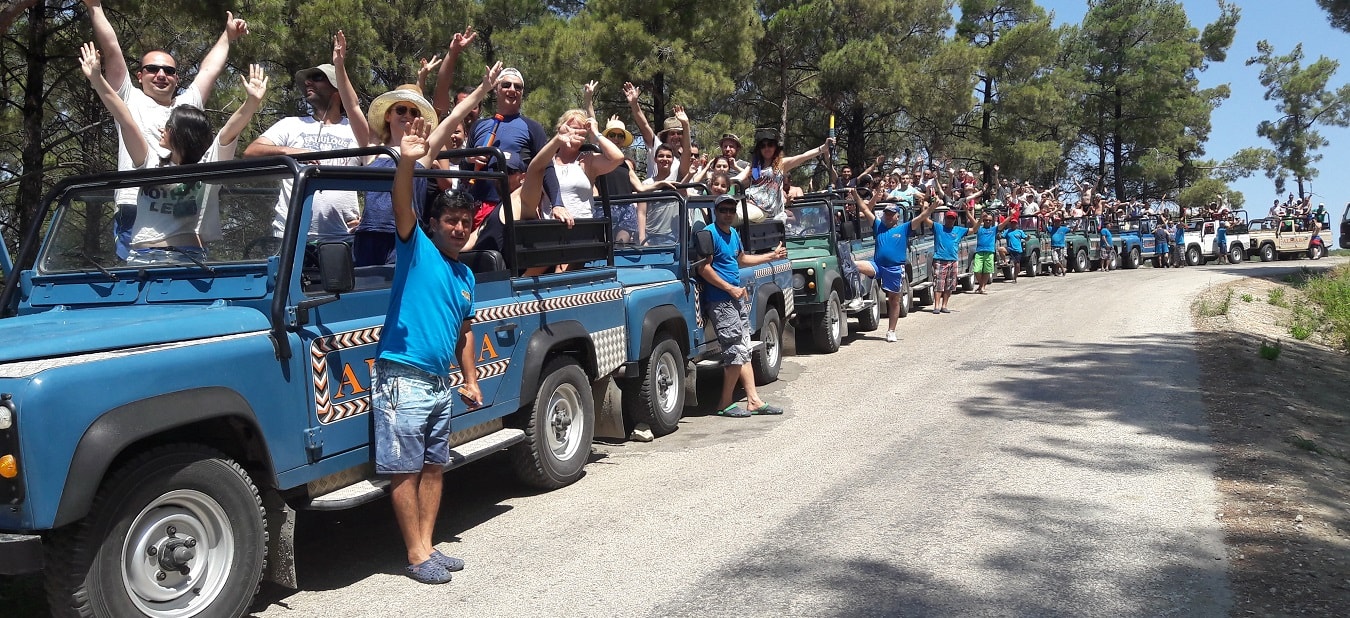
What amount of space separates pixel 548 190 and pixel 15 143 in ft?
38.9

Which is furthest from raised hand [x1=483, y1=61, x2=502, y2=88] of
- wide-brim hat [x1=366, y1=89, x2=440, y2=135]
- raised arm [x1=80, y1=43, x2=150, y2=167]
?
raised arm [x1=80, y1=43, x2=150, y2=167]

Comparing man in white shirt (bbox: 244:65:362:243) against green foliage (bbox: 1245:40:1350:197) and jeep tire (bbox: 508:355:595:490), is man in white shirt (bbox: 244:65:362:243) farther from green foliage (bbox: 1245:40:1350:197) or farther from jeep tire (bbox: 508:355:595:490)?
green foliage (bbox: 1245:40:1350:197)

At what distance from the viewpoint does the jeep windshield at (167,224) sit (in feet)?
16.1

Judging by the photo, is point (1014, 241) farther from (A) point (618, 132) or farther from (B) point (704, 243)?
(B) point (704, 243)

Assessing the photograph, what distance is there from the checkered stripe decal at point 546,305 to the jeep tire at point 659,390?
83 centimetres

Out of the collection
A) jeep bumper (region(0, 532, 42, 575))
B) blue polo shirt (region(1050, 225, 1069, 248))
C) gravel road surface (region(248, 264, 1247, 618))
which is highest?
blue polo shirt (region(1050, 225, 1069, 248))

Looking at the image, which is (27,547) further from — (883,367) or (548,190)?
(883,367)

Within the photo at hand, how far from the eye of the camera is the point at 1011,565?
504 cm

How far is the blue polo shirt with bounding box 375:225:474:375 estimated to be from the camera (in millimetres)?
4797

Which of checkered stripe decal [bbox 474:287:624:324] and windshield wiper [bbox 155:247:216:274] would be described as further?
checkered stripe decal [bbox 474:287:624:324]

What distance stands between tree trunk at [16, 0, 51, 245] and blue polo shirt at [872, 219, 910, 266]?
1039 centimetres

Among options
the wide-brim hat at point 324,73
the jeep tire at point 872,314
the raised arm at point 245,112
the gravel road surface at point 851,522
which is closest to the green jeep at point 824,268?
the jeep tire at point 872,314

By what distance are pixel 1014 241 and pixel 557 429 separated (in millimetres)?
23043

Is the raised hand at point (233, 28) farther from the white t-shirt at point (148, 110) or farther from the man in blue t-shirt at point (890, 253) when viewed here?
the man in blue t-shirt at point (890, 253)
